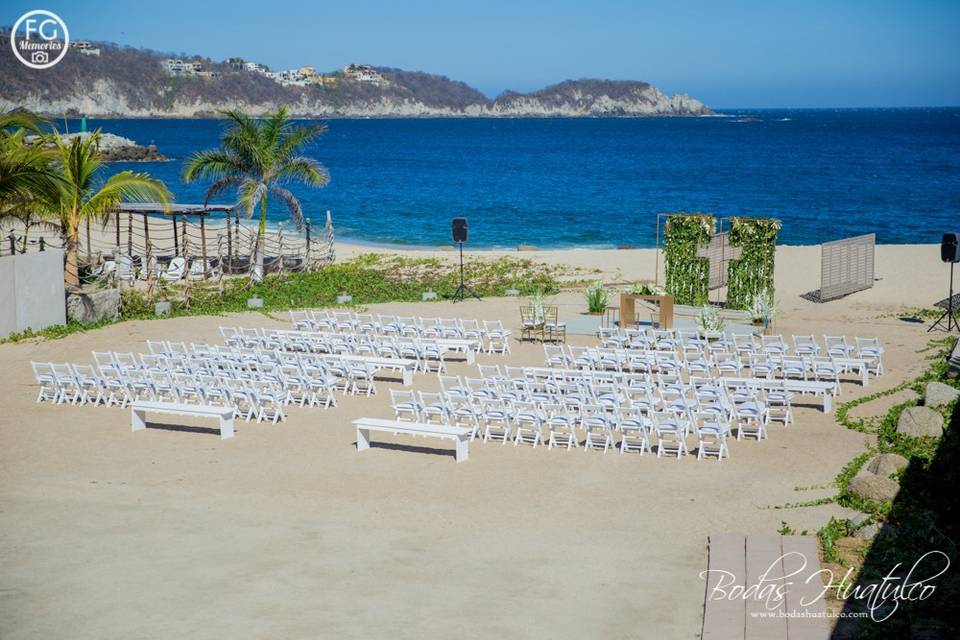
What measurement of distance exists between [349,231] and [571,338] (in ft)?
114

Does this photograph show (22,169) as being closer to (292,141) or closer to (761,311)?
(292,141)

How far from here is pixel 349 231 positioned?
5619 centimetres

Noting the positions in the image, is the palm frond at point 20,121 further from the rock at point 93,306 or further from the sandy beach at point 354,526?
the sandy beach at point 354,526

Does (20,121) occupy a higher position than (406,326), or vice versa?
(20,121)

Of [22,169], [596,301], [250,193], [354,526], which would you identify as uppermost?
[22,169]

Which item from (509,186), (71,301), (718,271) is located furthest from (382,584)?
(509,186)

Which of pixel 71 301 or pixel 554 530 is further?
pixel 71 301

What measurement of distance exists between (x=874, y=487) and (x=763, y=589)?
3.23 metres

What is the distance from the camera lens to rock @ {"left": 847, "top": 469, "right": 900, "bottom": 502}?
1211 cm

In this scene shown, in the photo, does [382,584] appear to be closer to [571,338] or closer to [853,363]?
[853,363]

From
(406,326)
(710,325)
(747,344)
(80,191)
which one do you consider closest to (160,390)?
(406,326)

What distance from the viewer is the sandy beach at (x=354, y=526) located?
30.9 ft

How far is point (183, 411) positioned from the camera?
15875 mm

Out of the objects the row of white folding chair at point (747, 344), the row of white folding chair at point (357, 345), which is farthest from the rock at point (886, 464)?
the row of white folding chair at point (357, 345)
